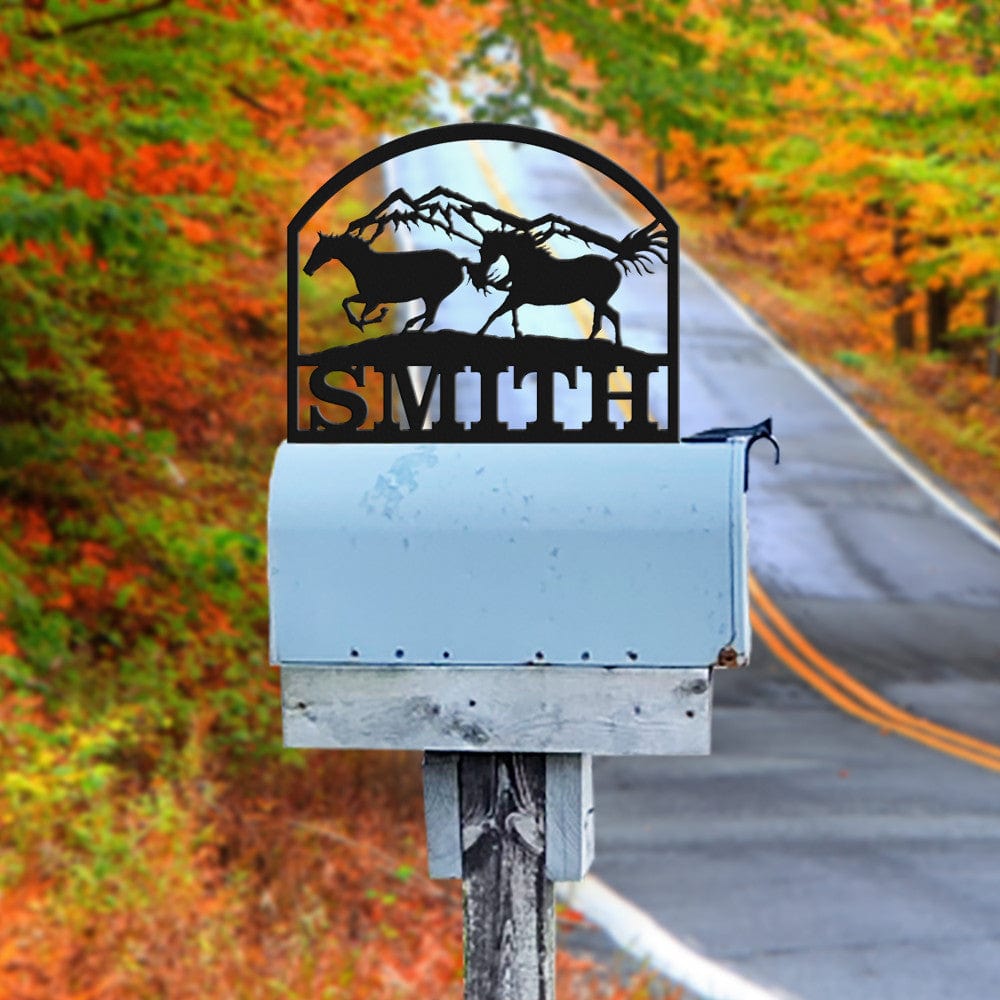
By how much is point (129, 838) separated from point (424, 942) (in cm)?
158

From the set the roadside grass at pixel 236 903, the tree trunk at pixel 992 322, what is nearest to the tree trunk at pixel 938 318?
the tree trunk at pixel 992 322

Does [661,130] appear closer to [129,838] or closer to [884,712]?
[884,712]

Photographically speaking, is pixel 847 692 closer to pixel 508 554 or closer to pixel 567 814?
pixel 567 814

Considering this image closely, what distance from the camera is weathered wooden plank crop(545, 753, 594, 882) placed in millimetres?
3111

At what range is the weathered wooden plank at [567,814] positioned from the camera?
3.11m

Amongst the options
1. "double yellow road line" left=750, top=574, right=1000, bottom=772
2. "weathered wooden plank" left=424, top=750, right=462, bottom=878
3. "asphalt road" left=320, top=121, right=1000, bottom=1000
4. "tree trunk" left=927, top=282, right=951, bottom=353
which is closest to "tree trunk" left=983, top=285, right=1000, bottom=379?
"tree trunk" left=927, top=282, right=951, bottom=353

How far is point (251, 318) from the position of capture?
81.5 ft

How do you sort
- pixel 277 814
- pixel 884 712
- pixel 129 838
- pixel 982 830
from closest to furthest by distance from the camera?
pixel 129 838 < pixel 277 814 < pixel 982 830 < pixel 884 712

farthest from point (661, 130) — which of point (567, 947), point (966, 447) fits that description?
point (966, 447)

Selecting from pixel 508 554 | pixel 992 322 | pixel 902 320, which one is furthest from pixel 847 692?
pixel 902 320

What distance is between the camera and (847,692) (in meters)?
16.1

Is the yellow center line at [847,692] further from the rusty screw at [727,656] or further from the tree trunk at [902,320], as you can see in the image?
the tree trunk at [902,320]

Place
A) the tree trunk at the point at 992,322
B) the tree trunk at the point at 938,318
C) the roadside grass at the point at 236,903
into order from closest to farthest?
1. the roadside grass at the point at 236,903
2. the tree trunk at the point at 992,322
3. the tree trunk at the point at 938,318

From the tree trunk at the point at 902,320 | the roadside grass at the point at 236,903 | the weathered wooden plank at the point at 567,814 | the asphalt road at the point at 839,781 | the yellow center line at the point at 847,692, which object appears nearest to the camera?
the weathered wooden plank at the point at 567,814
